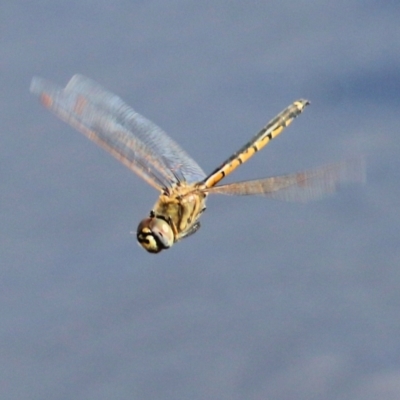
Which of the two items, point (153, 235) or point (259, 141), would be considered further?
point (259, 141)

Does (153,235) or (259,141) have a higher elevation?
(259,141)

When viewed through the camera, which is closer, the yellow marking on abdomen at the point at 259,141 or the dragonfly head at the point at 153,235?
the dragonfly head at the point at 153,235

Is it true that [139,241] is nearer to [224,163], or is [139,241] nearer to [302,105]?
[224,163]

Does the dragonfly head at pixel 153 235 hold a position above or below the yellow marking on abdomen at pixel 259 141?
below

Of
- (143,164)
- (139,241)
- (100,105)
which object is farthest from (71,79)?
(139,241)
